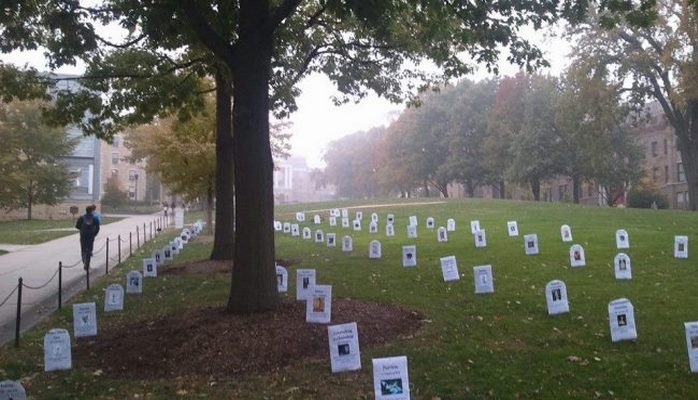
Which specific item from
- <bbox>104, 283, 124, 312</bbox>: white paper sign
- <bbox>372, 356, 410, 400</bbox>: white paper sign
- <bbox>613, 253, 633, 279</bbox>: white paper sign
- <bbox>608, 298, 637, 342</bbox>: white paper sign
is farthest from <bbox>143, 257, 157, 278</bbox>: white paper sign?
<bbox>608, 298, 637, 342</bbox>: white paper sign

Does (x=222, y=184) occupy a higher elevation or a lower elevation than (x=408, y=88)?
lower

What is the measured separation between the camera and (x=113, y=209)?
2527 inches

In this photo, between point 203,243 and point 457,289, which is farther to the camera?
point 203,243

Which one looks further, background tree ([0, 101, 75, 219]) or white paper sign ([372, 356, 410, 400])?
background tree ([0, 101, 75, 219])

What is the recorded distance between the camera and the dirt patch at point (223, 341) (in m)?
6.71

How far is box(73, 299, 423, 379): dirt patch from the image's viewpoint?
671 cm

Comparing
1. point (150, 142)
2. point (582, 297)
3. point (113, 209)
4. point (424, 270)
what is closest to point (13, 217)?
point (113, 209)

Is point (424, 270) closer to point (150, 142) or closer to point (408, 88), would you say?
point (408, 88)

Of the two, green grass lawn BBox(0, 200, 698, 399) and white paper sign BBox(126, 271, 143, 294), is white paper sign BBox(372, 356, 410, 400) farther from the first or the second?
white paper sign BBox(126, 271, 143, 294)

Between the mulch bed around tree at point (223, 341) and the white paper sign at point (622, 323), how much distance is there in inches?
90.4

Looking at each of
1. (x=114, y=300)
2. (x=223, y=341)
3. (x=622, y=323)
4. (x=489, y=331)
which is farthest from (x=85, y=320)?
(x=622, y=323)

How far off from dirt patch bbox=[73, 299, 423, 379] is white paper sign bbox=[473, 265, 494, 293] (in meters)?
1.83

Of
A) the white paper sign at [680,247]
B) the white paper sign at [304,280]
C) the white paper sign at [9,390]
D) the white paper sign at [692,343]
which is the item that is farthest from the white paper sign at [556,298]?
the white paper sign at [9,390]

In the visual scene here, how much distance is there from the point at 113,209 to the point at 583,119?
4686 cm
